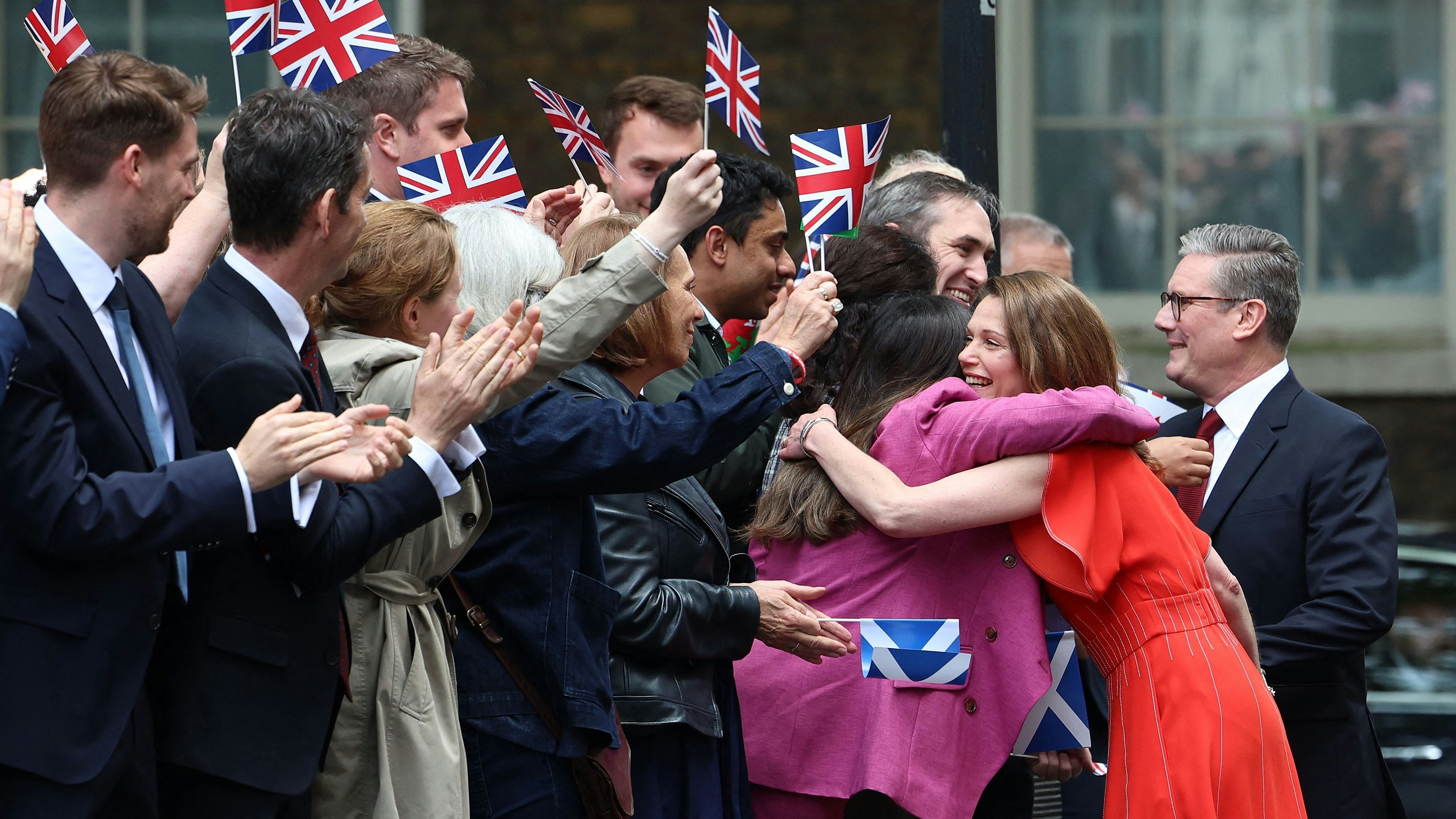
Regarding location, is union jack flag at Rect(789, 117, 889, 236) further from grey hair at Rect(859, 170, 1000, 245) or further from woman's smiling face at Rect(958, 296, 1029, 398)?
woman's smiling face at Rect(958, 296, 1029, 398)

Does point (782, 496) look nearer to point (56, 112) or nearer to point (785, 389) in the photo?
point (785, 389)

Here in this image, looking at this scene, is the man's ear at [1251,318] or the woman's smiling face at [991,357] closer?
the woman's smiling face at [991,357]

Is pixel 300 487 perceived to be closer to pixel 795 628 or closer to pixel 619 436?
pixel 619 436

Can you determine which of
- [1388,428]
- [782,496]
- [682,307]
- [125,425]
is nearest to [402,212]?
[682,307]

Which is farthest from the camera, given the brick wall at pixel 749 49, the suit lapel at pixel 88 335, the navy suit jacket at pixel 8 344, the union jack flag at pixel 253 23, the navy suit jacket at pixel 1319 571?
the brick wall at pixel 749 49

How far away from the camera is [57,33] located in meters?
3.87

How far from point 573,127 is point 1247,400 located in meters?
1.98

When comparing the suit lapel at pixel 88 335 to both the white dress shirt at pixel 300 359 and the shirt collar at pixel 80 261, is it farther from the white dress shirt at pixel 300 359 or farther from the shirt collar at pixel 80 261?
the white dress shirt at pixel 300 359

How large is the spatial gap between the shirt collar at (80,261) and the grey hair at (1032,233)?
3.95 m

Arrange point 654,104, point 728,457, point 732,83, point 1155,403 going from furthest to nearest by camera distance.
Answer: point 654,104
point 1155,403
point 732,83
point 728,457

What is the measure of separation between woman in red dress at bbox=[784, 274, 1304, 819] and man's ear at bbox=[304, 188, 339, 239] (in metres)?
1.18

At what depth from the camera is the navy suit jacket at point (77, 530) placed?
7.40 ft

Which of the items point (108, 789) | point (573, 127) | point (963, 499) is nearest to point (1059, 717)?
point (963, 499)

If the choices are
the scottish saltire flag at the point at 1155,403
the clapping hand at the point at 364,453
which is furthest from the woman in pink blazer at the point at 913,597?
the scottish saltire flag at the point at 1155,403
